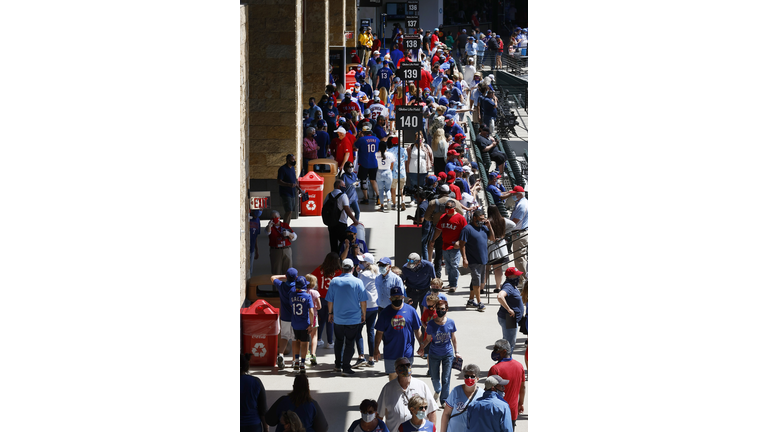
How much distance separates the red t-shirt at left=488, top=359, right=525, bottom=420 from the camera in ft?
28.3

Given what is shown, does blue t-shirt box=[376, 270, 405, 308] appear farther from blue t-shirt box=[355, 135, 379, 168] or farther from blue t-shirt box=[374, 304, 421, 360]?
blue t-shirt box=[355, 135, 379, 168]

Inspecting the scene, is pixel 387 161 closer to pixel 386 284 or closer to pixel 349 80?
pixel 386 284

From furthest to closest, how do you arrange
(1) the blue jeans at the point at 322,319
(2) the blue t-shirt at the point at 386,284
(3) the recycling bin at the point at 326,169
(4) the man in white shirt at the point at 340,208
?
1. (3) the recycling bin at the point at 326,169
2. (4) the man in white shirt at the point at 340,208
3. (1) the blue jeans at the point at 322,319
4. (2) the blue t-shirt at the point at 386,284

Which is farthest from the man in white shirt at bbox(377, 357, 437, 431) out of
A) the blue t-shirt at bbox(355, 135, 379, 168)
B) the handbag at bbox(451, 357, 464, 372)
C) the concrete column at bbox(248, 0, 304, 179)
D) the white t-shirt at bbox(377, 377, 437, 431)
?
the concrete column at bbox(248, 0, 304, 179)

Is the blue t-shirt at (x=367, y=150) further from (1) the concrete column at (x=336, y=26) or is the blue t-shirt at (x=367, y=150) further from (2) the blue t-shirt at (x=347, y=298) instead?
(1) the concrete column at (x=336, y=26)

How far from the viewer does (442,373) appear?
32.3 feet

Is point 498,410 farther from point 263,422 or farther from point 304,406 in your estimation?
point 263,422

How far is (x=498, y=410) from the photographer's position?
785cm

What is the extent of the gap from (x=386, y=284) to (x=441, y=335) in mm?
1613

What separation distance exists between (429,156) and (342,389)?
344 inches

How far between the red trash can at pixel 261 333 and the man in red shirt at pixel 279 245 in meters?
2.13

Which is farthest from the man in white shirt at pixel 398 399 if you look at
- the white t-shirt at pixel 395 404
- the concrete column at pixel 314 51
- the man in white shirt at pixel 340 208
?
the concrete column at pixel 314 51

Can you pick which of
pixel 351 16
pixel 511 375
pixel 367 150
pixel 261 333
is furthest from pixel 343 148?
pixel 351 16

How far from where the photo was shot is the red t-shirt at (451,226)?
13.3 meters
